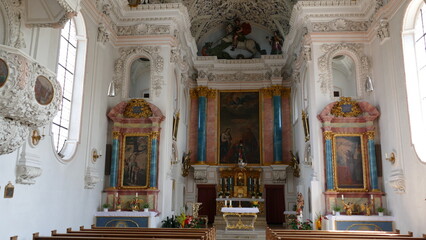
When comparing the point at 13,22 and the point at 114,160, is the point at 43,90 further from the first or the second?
the point at 114,160

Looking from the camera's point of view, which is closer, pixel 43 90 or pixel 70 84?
pixel 43 90

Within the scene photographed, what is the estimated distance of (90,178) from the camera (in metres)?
11.4

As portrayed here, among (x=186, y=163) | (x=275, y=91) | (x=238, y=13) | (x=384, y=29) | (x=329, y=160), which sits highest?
(x=238, y=13)

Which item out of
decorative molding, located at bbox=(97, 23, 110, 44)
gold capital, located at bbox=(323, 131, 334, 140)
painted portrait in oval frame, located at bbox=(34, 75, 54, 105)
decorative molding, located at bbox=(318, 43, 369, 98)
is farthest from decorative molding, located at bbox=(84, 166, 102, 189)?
decorative molding, located at bbox=(318, 43, 369, 98)

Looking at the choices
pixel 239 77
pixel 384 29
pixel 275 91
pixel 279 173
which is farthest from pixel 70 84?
pixel 275 91

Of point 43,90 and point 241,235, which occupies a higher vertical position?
point 43,90

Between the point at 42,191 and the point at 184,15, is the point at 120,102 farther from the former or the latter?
the point at 42,191

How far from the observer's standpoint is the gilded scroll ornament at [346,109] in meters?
13.0

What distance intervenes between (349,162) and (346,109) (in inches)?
69.1

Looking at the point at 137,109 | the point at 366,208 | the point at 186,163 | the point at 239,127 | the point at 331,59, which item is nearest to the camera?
the point at 366,208

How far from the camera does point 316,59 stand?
1372cm

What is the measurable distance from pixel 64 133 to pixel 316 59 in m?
8.60

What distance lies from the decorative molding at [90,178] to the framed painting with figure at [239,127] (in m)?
8.58

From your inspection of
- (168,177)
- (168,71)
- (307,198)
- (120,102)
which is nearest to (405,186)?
(307,198)
